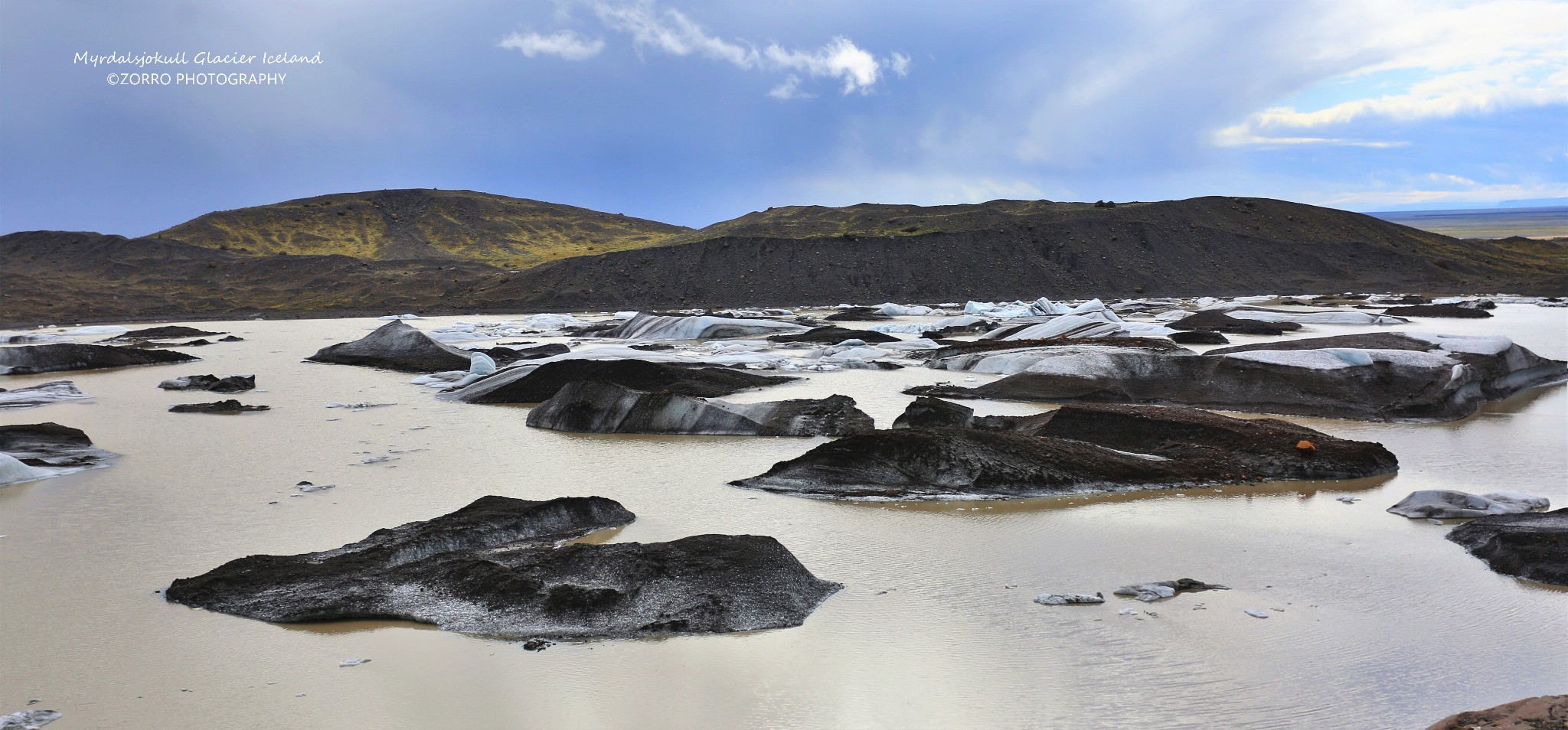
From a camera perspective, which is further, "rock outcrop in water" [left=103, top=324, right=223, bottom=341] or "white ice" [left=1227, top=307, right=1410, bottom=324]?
"rock outcrop in water" [left=103, top=324, right=223, bottom=341]

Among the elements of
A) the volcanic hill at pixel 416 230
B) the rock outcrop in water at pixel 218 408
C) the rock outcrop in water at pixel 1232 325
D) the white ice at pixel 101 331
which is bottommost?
the rock outcrop in water at pixel 218 408

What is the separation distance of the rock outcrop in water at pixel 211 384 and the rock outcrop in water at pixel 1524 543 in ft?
50.9

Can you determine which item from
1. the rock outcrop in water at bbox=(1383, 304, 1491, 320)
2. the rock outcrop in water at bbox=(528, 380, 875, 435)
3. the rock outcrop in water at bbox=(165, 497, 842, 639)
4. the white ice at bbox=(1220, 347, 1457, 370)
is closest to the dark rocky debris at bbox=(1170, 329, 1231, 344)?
the white ice at bbox=(1220, 347, 1457, 370)

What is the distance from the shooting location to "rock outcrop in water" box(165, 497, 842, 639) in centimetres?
497

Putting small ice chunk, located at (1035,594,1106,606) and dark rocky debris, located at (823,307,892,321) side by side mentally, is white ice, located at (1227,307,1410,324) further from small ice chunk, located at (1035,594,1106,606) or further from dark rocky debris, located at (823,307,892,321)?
small ice chunk, located at (1035,594,1106,606)

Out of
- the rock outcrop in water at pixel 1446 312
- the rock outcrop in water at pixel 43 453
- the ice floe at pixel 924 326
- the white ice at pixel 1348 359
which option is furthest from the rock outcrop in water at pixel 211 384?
the rock outcrop in water at pixel 1446 312

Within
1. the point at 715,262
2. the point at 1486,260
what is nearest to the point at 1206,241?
the point at 1486,260

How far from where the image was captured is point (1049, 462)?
8078 millimetres

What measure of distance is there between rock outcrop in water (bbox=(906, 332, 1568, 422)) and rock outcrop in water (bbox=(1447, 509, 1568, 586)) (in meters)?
5.28

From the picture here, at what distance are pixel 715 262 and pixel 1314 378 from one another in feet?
128

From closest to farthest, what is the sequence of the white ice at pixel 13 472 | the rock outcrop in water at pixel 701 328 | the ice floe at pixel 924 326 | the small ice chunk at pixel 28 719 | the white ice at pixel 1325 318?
the small ice chunk at pixel 28 719 < the white ice at pixel 13 472 < the rock outcrop in water at pixel 701 328 < the ice floe at pixel 924 326 < the white ice at pixel 1325 318

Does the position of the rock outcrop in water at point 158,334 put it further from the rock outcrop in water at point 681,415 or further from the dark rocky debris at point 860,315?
the rock outcrop in water at point 681,415

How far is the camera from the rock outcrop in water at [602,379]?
45.5ft

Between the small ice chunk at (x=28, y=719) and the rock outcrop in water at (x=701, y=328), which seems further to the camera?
the rock outcrop in water at (x=701, y=328)
